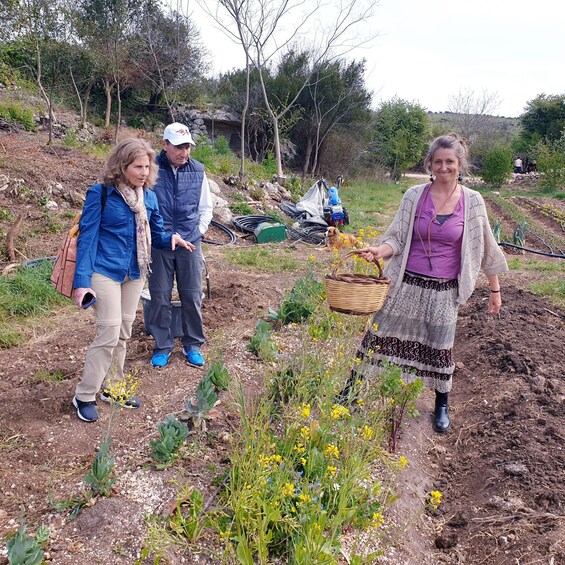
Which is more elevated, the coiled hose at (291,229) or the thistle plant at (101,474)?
the coiled hose at (291,229)

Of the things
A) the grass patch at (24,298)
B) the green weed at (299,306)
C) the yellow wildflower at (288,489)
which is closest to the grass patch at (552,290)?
the green weed at (299,306)

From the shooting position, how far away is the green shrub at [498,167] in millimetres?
26234

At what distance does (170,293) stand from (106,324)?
39.1 inches

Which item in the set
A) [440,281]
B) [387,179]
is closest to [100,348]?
[440,281]

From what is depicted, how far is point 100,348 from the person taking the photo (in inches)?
114

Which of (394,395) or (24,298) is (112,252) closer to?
(394,395)

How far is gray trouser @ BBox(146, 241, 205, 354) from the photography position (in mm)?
3701

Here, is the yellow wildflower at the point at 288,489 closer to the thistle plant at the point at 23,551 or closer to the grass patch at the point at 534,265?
the thistle plant at the point at 23,551

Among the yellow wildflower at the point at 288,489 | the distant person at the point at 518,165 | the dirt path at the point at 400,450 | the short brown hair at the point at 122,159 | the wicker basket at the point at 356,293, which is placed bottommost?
the dirt path at the point at 400,450

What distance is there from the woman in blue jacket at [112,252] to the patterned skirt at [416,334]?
1455 millimetres

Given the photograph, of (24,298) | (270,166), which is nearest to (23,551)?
(24,298)

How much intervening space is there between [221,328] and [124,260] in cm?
194

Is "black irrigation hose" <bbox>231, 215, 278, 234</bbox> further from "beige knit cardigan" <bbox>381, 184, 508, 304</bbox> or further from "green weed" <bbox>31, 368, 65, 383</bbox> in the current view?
"beige knit cardigan" <bbox>381, 184, 508, 304</bbox>

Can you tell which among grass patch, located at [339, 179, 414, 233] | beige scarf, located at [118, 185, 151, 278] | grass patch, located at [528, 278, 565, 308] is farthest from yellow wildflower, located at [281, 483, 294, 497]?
grass patch, located at [339, 179, 414, 233]
